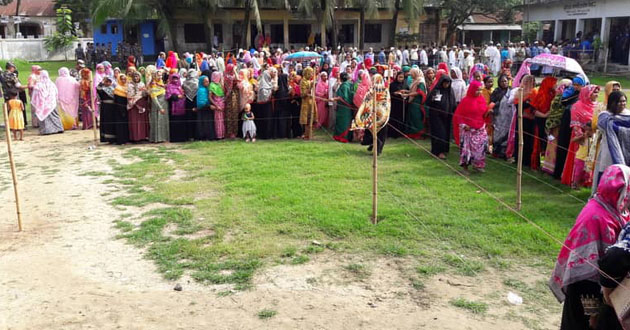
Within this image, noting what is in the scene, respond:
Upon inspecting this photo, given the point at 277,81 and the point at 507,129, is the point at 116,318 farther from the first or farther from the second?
the point at 277,81

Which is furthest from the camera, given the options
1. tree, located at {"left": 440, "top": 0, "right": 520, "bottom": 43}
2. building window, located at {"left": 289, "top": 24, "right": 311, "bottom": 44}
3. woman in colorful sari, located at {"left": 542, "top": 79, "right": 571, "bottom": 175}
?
building window, located at {"left": 289, "top": 24, "right": 311, "bottom": 44}

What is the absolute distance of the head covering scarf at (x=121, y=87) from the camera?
11758 millimetres

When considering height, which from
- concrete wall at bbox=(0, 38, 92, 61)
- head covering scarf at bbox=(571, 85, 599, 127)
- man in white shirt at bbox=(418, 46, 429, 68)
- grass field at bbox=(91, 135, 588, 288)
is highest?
concrete wall at bbox=(0, 38, 92, 61)

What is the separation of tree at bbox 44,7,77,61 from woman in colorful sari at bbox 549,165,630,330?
125 feet

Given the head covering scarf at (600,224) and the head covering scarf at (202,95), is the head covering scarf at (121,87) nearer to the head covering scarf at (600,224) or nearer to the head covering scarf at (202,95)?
the head covering scarf at (202,95)

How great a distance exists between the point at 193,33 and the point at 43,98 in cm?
2172

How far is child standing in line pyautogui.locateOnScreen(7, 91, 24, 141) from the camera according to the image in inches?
488

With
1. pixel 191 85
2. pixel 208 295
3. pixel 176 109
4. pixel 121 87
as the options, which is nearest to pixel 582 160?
pixel 208 295

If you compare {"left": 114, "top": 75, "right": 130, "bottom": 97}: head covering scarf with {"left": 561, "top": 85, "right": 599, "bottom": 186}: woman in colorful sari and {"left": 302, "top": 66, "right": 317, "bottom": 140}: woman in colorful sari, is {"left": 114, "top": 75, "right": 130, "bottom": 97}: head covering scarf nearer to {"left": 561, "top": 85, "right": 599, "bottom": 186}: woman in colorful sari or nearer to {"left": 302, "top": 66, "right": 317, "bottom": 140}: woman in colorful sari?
{"left": 302, "top": 66, "right": 317, "bottom": 140}: woman in colorful sari

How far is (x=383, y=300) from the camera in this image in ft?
16.3

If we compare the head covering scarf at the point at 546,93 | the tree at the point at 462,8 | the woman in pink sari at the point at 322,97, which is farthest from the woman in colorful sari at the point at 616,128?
the tree at the point at 462,8

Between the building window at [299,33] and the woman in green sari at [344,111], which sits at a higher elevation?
the building window at [299,33]

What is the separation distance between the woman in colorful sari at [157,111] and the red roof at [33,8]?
39.4 meters

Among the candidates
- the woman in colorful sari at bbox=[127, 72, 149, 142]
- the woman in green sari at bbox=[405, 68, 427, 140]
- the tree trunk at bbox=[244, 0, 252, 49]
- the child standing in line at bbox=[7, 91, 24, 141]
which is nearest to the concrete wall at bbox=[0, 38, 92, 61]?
the tree trunk at bbox=[244, 0, 252, 49]
